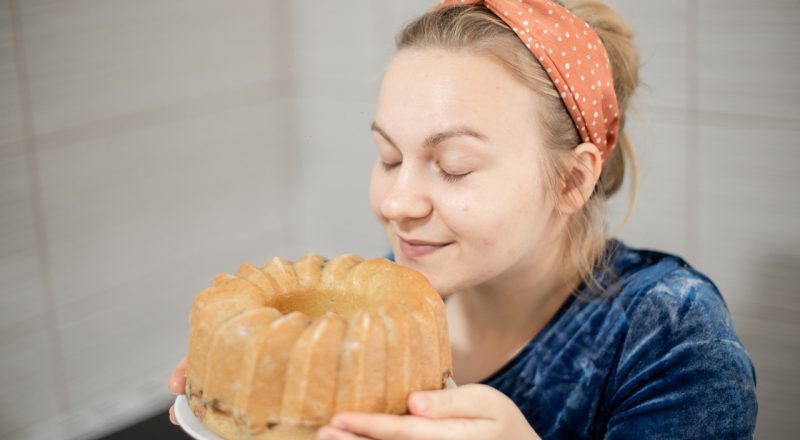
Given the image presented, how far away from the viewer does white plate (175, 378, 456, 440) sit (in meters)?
0.84

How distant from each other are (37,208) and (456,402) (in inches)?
49.7

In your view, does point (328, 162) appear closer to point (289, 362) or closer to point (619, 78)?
point (619, 78)

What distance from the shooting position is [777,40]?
1.58 m

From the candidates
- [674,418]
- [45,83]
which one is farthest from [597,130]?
[45,83]

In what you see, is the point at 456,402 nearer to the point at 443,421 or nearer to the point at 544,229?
the point at 443,421

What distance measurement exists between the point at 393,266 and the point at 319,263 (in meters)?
0.09

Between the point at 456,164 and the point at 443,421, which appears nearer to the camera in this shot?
the point at 443,421

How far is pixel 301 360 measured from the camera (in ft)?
2.66

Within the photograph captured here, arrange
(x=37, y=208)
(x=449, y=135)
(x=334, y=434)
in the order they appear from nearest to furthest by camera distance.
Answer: (x=334, y=434) → (x=449, y=135) → (x=37, y=208)

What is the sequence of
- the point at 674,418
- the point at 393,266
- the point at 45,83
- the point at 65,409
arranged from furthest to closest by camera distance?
1. the point at 65,409
2. the point at 45,83
3. the point at 674,418
4. the point at 393,266

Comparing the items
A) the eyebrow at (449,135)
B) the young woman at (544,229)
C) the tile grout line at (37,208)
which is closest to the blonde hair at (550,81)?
the young woman at (544,229)

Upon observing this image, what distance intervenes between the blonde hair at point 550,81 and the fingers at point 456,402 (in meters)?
0.36

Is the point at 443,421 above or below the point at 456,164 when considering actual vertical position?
below

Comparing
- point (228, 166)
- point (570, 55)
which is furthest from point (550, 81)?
point (228, 166)
